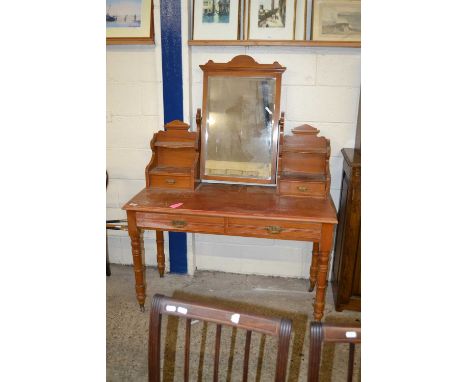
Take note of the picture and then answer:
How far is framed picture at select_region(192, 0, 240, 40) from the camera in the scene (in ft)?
6.80

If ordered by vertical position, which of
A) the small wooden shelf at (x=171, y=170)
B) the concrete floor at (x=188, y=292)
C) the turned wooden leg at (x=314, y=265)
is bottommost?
the concrete floor at (x=188, y=292)

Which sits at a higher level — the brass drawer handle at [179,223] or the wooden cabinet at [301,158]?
the wooden cabinet at [301,158]

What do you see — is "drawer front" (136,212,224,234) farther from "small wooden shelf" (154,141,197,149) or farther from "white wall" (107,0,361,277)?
"white wall" (107,0,361,277)

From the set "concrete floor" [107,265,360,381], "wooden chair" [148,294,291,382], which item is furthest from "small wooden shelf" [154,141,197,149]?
"wooden chair" [148,294,291,382]

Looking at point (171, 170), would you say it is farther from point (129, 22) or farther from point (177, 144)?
point (129, 22)

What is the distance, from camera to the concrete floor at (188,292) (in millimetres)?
1783

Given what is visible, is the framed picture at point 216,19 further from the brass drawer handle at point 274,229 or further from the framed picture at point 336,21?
the brass drawer handle at point 274,229

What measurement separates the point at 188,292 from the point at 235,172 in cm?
91

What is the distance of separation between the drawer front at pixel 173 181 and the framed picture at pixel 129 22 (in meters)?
0.84

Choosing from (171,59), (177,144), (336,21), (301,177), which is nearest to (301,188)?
(301,177)

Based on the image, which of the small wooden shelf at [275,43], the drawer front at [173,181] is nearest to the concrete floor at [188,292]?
the drawer front at [173,181]

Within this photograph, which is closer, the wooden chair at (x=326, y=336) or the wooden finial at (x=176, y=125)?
the wooden chair at (x=326, y=336)

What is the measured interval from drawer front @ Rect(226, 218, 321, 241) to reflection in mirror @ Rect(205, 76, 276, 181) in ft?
1.44
